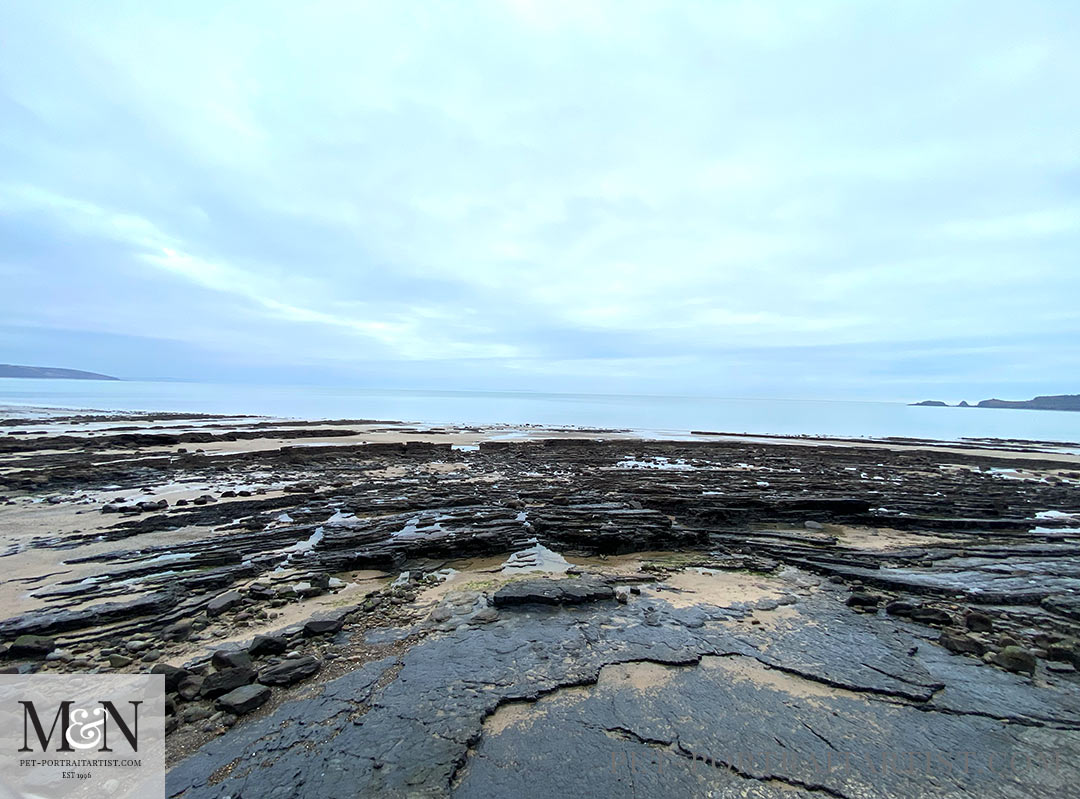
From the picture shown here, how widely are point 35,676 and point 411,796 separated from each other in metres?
5.76

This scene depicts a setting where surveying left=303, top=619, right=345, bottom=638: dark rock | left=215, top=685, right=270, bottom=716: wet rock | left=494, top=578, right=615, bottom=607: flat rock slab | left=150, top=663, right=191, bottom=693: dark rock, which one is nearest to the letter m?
left=150, top=663, right=191, bottom=693: dark rock

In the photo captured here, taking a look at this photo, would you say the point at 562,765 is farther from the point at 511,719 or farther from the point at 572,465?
the point at 572,465

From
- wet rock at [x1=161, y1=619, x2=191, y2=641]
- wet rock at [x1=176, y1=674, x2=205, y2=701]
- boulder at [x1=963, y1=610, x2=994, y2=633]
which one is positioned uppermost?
boulder at [x1=963, y1=610, x2=994, y2=633]

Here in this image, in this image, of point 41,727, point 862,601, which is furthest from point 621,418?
point 41,727

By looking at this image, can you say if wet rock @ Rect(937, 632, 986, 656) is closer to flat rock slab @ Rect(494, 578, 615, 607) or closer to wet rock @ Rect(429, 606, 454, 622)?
flat rock slab @ Rect(494, 578, 615, 607)

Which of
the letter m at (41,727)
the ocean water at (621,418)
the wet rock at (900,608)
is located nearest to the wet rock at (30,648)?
the letter m at (41,727)

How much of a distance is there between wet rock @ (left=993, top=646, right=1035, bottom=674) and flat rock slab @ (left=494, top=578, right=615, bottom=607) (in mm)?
5835

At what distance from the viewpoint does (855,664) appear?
20.9 feet

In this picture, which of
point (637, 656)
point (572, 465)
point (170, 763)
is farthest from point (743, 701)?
point (572, 465)

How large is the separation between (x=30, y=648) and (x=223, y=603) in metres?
2.27

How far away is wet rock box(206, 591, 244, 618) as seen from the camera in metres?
7.61

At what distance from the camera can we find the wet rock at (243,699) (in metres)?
5.05

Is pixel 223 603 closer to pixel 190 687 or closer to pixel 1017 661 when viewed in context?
pixel 190 687

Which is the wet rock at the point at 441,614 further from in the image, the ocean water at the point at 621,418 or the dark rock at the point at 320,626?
the ocean water at the point at 621,418
